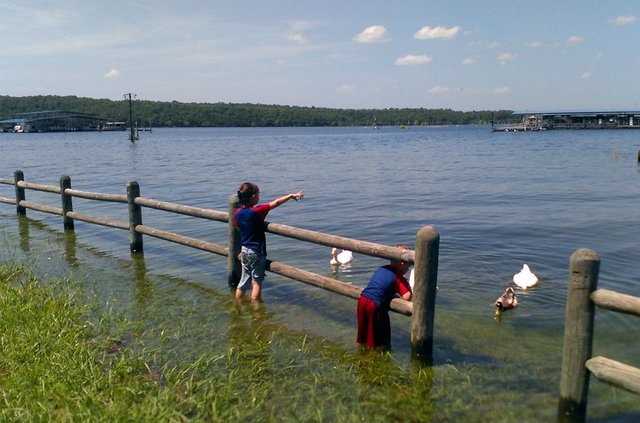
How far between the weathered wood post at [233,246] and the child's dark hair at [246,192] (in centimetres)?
45

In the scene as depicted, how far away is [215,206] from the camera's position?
20250 millimetres

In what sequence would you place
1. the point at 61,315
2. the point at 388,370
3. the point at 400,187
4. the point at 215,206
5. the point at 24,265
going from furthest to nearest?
the point at 400,187 < the point at 215,206 < the point at 24,265 < the point at 61,315 < the point at 388,370

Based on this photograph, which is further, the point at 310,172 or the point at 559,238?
the point at 310,172

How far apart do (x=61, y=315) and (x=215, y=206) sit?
45.5 feet

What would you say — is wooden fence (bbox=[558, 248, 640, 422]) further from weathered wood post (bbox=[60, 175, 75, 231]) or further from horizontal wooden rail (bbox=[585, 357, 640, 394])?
weathered wood post (bbox=[60, 175, 75, 231])

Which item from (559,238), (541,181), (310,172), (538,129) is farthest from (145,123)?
(559,238)

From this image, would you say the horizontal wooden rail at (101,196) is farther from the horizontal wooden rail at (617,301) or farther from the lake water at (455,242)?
the horizontal wooden rail at (617,301)

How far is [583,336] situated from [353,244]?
255 cm

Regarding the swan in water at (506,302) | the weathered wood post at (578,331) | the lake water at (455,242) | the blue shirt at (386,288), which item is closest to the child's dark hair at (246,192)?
the lake water at (455,242)

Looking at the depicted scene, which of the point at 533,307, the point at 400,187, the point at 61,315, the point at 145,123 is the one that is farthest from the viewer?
the point at 145,123

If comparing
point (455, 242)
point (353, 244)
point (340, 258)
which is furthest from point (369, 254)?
point (455, 242)

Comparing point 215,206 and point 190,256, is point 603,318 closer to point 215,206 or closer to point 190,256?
point 190,256

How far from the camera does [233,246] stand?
328 inches

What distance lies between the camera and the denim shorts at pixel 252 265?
7570 millimetres
